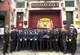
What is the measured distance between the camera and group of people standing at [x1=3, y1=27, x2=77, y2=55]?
49.5 ft

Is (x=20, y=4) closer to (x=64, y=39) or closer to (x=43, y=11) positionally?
(x=43, y=11)

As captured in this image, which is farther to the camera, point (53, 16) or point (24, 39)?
point (53, 16)

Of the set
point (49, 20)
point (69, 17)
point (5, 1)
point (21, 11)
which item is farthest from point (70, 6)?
point (5, 1)

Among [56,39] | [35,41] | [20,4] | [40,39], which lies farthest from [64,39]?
[20,4]

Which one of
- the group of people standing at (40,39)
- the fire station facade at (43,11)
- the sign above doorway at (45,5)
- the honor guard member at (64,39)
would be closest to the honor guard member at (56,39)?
the group of people standing at (40,39)

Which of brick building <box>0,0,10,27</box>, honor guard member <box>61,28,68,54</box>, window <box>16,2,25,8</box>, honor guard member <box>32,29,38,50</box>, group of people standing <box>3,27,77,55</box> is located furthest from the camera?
window <box>16,2,25,8</box>

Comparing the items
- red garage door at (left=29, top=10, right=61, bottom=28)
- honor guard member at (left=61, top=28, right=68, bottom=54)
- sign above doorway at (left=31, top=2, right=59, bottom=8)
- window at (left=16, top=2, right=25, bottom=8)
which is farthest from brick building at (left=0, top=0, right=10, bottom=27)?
honor guard member at (left=61, top=28, right=68, bottom=54)

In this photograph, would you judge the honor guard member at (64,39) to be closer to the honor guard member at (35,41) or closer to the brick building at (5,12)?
the honor guard member at (35,41)

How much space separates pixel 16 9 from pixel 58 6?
13.0 ft

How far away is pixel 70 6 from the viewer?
19.5 meters

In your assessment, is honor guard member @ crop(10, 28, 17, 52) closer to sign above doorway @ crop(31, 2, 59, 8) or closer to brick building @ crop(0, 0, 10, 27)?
brick building @ crop(0, 0, 10, 27)

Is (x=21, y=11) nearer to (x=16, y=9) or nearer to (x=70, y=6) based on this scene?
(x=16, y=9)

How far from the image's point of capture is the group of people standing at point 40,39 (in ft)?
49.5

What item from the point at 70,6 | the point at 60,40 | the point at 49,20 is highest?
the point at 70,6
